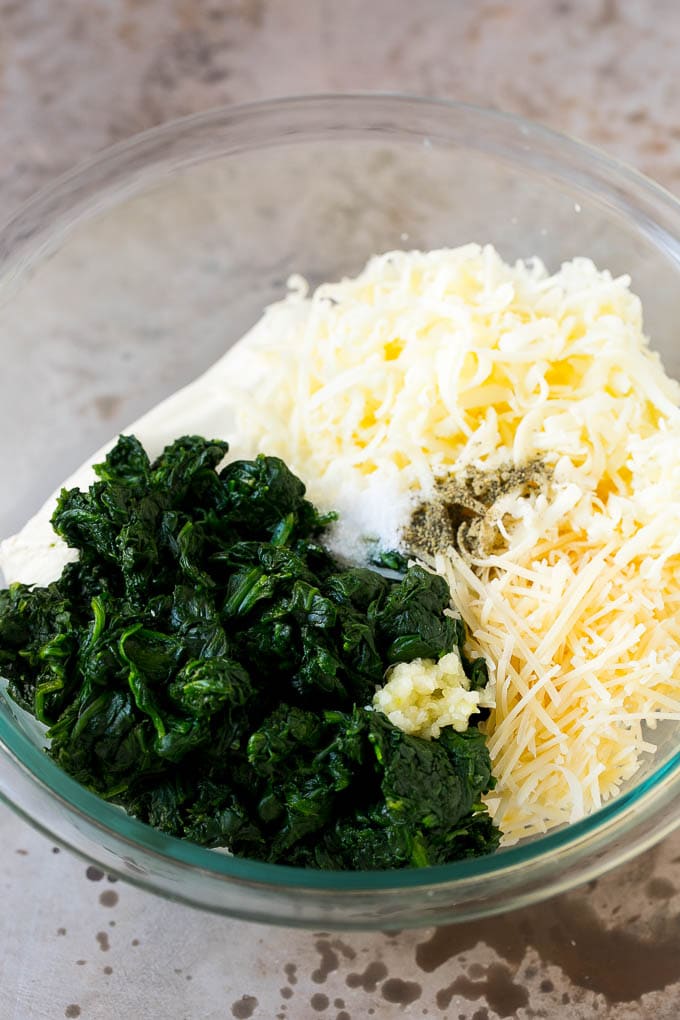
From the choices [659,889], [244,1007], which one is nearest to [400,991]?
[244,1007]

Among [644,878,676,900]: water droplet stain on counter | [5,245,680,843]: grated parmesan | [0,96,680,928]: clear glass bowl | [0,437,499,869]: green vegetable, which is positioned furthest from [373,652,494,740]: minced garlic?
[0,96,680,928]: clear glass bowl

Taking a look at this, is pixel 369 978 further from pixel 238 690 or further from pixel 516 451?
pixel 516 451

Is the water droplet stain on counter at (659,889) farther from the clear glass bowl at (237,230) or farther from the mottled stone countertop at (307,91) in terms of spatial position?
the clear glass bowl at (237,230)

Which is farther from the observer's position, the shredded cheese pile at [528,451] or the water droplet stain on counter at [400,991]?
the water droplet stain on counter at [400,991]

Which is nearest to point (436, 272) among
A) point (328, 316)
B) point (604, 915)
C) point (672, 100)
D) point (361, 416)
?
point (328, 316)

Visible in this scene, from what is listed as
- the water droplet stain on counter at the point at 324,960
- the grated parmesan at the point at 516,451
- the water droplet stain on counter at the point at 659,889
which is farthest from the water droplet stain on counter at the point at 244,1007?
the water droplet stain on counter at the point at 659,889
